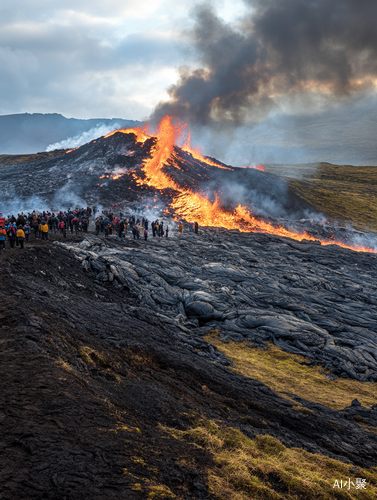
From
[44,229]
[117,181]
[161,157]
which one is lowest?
[44,229]

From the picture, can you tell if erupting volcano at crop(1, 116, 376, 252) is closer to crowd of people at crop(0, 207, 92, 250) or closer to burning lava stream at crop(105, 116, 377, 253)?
burning lava stream at crop(105, 116, 377, 253)

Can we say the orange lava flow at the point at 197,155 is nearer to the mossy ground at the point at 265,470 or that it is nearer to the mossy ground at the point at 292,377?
the mossy ground at the point at 292,377

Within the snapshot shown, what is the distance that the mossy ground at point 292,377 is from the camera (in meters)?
19.2

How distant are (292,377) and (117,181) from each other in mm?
63008

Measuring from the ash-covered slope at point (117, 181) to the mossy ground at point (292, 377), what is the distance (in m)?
47.1

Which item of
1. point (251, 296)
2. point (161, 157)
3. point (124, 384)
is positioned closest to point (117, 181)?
point (161, 157)

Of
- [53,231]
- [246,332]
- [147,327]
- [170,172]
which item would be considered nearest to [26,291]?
[147,327]

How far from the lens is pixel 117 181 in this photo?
74.4 metres

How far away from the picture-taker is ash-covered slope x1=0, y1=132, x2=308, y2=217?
217 ft

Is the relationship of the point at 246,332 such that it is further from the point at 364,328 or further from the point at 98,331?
the point at 98,331

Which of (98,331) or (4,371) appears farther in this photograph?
(98,331)

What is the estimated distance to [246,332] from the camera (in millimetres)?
27328

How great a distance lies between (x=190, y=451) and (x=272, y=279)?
29811mm

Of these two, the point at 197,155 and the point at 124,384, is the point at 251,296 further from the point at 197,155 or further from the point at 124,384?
the point at 197,155
